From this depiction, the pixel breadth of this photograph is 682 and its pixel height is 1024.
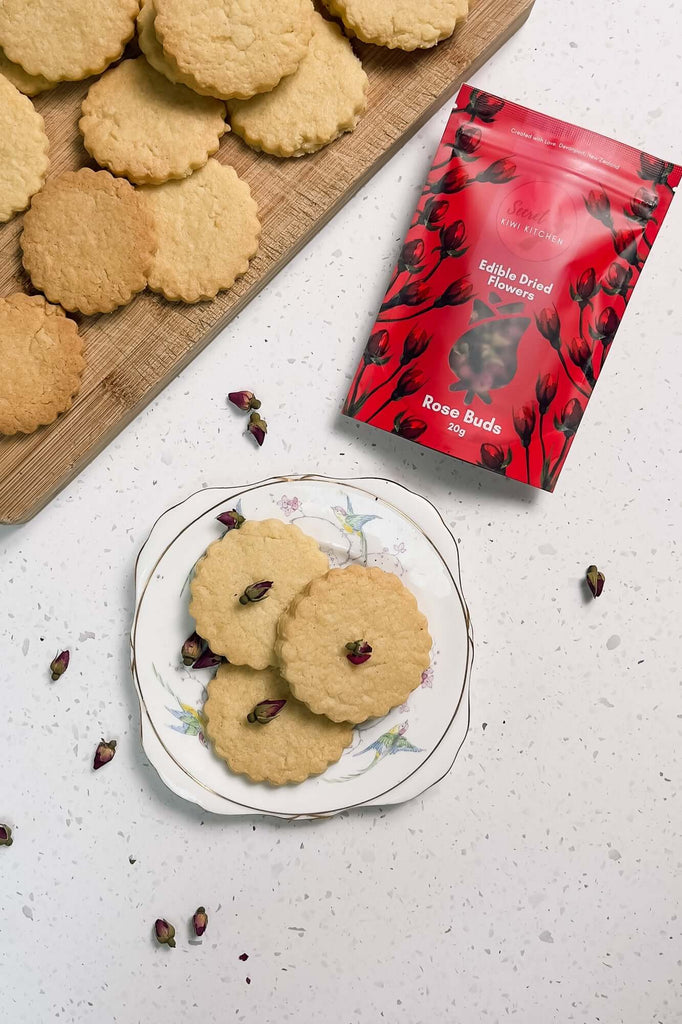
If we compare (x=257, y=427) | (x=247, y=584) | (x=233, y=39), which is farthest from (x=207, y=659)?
(x=233, y=39)

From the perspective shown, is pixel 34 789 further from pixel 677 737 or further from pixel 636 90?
pixel 636 90

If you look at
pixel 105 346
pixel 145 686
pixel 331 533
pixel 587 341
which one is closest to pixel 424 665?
pixel 331 533

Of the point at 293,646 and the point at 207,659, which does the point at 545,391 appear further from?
the point at 207,659

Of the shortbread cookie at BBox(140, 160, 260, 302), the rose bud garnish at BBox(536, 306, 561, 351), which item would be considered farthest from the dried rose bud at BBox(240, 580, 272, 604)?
the rose bud garnish at BBox(536, 306, 561, 351)

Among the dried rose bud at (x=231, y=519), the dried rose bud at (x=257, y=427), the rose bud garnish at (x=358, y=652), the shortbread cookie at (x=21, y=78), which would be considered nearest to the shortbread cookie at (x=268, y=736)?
the rose bud garnish at (x=358, y=652)

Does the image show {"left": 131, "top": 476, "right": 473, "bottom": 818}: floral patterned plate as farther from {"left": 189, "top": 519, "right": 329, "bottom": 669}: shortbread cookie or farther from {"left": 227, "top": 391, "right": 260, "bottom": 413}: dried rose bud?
{"left": 227, "top": 391, "right": 260, "bottom": 413}: dried rose bud
